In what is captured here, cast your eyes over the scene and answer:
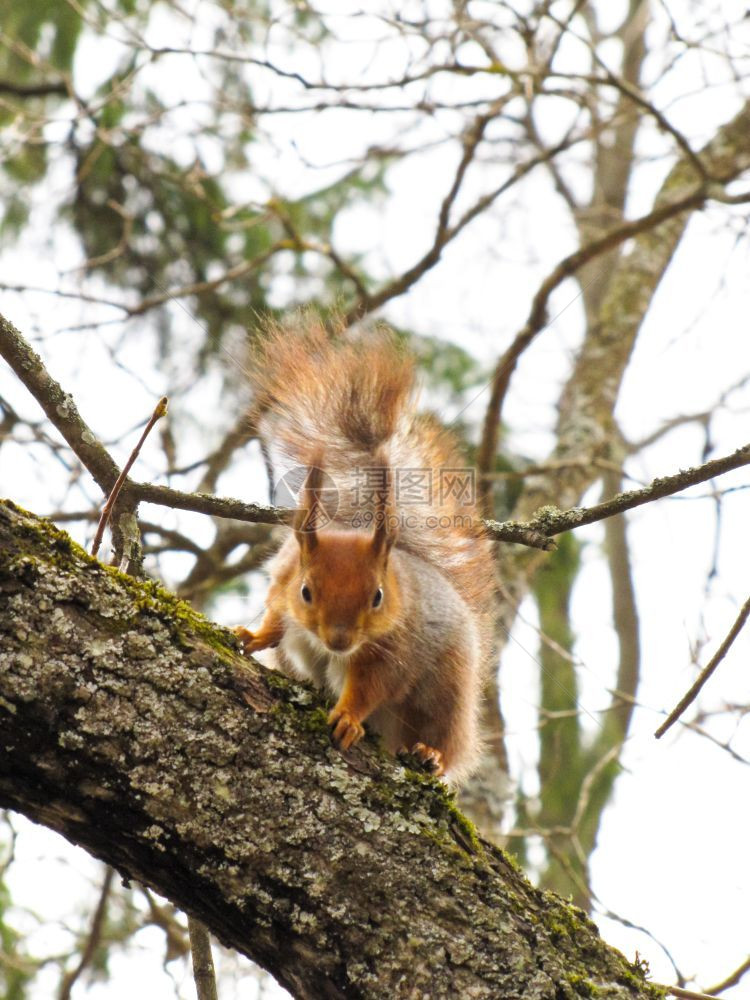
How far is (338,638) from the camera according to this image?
2.21 m

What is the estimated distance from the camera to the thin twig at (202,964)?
5.92 feet

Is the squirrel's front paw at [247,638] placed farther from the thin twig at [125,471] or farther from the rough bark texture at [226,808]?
the rough bark texture at [226,808]

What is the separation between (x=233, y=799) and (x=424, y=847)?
0.98 ft

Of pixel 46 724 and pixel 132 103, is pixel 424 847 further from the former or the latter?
pixel 132 103

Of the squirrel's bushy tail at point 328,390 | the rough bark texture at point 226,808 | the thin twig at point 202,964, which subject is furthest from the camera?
the squirrel's bushy tail at point 328,390

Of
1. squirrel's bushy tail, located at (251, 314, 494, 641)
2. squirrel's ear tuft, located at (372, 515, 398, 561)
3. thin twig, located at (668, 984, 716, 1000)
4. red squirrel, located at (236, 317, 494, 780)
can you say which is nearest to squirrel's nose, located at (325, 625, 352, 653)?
red squirrel, located at (236, 317, 494, 780)

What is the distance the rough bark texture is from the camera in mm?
1349

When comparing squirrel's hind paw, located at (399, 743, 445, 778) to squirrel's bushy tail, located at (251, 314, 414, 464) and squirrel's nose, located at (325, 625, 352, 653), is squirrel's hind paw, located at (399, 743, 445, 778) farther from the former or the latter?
squirrel's bushy tail, located at (251, 314, 414, 464)

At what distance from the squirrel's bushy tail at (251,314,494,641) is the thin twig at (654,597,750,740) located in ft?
2.35

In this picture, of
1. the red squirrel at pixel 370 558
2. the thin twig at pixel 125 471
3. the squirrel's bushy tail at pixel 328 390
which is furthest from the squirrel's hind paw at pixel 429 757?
the thin twig at pixel 125 471

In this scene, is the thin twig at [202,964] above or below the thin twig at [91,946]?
below

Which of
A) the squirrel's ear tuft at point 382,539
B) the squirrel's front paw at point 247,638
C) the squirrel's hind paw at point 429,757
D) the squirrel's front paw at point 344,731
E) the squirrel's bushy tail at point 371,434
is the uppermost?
the squirrel's bushy tail at point 371,434

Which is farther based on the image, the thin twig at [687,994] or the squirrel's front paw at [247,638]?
the squirrel's front paw at [247,638]

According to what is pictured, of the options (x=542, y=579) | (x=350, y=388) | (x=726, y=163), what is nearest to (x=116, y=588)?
(x=350, y=388)
